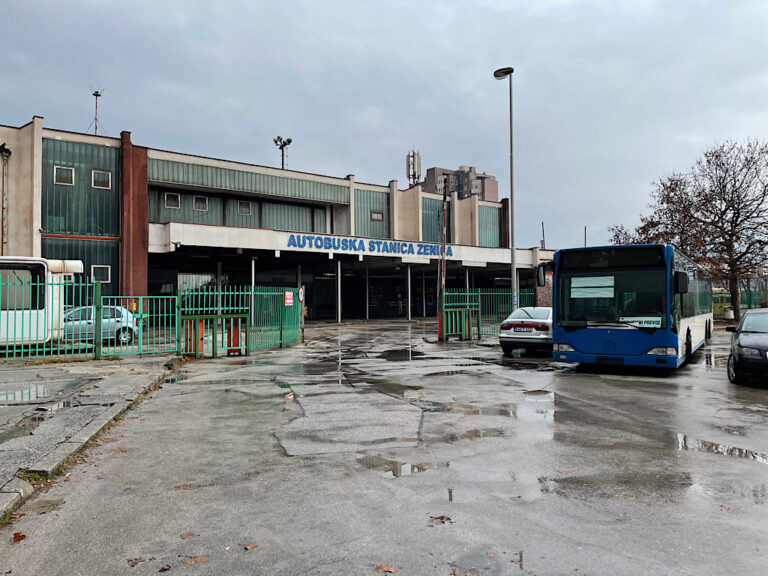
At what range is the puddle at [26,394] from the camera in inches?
344

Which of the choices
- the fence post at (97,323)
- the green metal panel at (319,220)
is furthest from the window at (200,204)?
the fence post at (97,323)

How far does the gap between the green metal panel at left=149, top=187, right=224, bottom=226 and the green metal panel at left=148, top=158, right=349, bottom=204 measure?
1491mm

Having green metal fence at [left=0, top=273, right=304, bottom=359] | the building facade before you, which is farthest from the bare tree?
green metal fence at [left=0, top=273, right=304, bottom=359]

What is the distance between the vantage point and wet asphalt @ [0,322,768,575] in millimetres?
3451

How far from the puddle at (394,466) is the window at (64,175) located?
96.1ft

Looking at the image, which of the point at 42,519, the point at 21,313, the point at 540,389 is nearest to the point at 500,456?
the point at 42,519

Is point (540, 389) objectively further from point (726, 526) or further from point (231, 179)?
point (231, 179)

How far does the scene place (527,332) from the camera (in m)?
16.4

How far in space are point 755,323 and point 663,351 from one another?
69.2 inches

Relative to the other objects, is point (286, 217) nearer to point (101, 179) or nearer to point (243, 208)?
point (243, 208)

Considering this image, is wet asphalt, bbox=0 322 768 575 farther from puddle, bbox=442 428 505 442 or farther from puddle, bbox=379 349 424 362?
puddle, bbox=379 349 424 362

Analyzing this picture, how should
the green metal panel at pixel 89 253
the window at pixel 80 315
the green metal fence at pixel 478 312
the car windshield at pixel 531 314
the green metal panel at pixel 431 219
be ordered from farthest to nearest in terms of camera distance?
the green metal panel at pixel 431 219 < the green metal panel at pixel 89 253 < the green metal fence at pixel 478 312 < the car windshield at pixel 531 314 < the window at pixel 80 315

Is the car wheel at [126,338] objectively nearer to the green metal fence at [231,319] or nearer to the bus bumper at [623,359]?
the green metal fence at [231,319]

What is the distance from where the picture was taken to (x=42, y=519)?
410 cm
